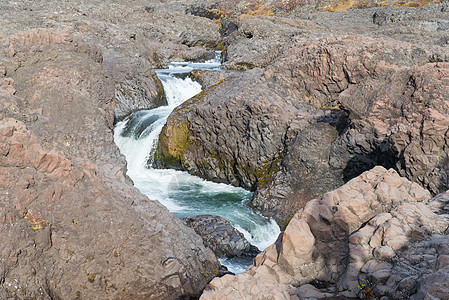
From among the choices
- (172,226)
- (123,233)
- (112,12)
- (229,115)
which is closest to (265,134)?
(229,115)

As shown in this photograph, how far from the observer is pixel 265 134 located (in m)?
19.9

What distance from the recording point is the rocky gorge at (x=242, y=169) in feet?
27.8

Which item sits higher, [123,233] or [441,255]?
[441,255]

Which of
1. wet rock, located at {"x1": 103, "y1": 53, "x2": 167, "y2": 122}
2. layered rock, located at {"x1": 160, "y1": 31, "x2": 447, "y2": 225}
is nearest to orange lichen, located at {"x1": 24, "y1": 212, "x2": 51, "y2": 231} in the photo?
layered rock, located at {"x1": 160, "y1": 31, "x2": 447, "y2": 225}

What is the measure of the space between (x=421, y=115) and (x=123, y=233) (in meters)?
11.3

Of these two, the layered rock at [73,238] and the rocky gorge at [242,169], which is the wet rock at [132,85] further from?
the layered rock at [73,238]

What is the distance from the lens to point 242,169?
2116 cm

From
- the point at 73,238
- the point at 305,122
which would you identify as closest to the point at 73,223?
the point at 73,238

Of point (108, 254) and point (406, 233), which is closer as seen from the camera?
point (406, 233)

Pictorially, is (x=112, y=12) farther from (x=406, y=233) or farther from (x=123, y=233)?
(x=406, y=233)

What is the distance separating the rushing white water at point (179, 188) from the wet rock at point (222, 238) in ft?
1.31

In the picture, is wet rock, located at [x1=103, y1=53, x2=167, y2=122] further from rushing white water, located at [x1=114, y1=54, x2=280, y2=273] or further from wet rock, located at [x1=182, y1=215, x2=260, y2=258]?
wet rock, located at [x1=182, y1=215, x2=260, y2=258]

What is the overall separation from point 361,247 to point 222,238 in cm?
720

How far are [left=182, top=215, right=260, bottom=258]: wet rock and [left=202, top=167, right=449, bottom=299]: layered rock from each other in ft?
16.7
